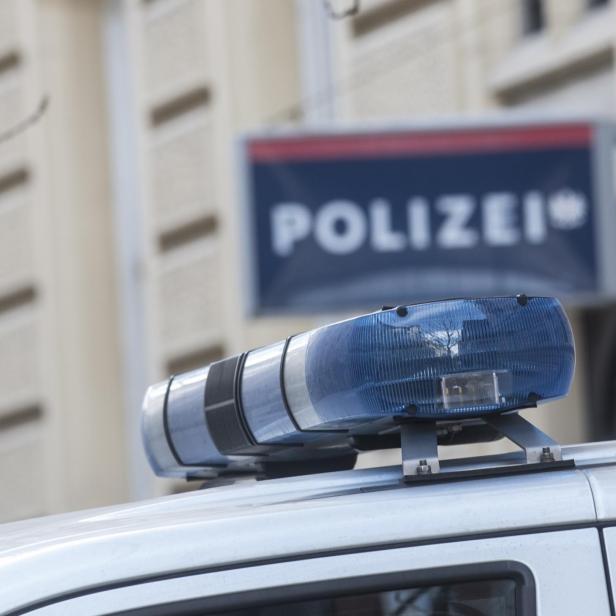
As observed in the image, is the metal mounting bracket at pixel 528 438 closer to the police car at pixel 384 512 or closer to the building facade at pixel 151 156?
the police car at pixel 384 512

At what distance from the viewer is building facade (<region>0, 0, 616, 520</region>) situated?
20.4 feet

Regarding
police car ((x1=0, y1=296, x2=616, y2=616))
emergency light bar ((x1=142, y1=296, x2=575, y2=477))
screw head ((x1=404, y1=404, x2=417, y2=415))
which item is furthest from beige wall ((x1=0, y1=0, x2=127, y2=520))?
screw head ((x1=404, y1=404, x2=417, y2=415))

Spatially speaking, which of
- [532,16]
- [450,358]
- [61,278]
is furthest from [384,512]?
[61,278]

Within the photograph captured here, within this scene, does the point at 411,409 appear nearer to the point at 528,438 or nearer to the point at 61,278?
the point at 528,438

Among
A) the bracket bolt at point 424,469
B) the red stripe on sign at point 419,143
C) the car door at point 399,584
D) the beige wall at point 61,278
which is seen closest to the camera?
the car door at point 399,584

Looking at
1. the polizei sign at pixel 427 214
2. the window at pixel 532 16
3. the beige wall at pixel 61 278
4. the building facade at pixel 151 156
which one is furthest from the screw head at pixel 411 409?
the beige wall at pixel 61 278

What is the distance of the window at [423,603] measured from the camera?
4.87ft

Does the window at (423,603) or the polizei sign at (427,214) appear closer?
the window at (423,603)

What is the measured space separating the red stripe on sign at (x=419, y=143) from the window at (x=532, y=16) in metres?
1.29

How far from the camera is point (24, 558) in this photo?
152 cm

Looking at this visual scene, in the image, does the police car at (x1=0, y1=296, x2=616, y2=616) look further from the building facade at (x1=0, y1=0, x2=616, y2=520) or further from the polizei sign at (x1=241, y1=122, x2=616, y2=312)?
the building facade at (x1=0, y1=0, x2=616, y2=520)

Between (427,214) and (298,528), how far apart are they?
11.7ft

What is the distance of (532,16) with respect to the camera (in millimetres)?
6211

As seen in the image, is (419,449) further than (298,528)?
Yes
